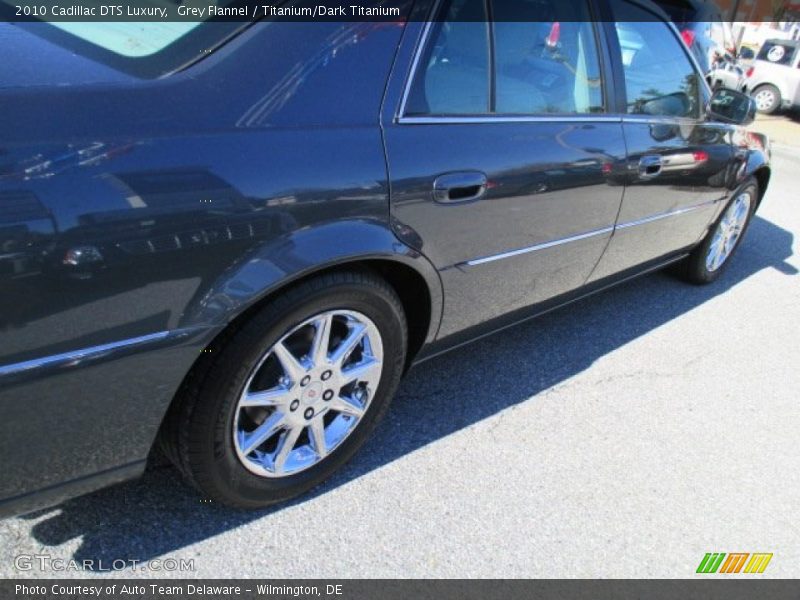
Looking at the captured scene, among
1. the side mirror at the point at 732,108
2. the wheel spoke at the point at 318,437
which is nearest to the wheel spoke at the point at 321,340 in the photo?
the wheel spoke at the point at 318,437

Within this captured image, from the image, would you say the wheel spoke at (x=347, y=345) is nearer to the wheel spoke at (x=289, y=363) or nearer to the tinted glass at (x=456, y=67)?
the wheel spoke at (x=289, y=363)

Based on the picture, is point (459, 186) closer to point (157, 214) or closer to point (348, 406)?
point (348, 406)

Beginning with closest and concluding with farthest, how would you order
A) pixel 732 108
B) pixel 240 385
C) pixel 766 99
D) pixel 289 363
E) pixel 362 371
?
1. pixel 240 385
2. pixel 289 363
3. pixel 362 371
4. pixel 732 108
5. pixel 766 99

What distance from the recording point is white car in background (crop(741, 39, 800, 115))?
41.9 feet

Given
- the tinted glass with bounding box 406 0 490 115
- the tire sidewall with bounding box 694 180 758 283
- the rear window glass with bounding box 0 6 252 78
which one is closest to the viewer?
the rear window glass with bounding box 0 6 252 78

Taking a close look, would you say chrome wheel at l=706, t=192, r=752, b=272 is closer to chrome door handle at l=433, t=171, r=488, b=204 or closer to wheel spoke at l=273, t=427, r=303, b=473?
chrome door handle at l=433, t=171, r=488, b=204

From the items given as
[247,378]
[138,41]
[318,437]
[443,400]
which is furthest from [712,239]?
[138,41]

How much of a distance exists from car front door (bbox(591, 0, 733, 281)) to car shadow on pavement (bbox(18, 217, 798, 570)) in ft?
1.35

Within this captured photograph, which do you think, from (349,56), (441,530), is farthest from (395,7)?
(441,530)

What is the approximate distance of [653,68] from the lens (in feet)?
9.69

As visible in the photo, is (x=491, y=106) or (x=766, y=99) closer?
(x=491, y=106)

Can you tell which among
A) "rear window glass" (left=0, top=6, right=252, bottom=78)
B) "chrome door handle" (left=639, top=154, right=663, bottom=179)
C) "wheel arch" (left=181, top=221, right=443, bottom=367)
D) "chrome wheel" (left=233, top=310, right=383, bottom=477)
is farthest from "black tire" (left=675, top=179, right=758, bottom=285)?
"rear window glass" (left=0, top=6, right=252, bottom=78)

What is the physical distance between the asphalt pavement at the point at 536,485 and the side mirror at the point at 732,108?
119cm
